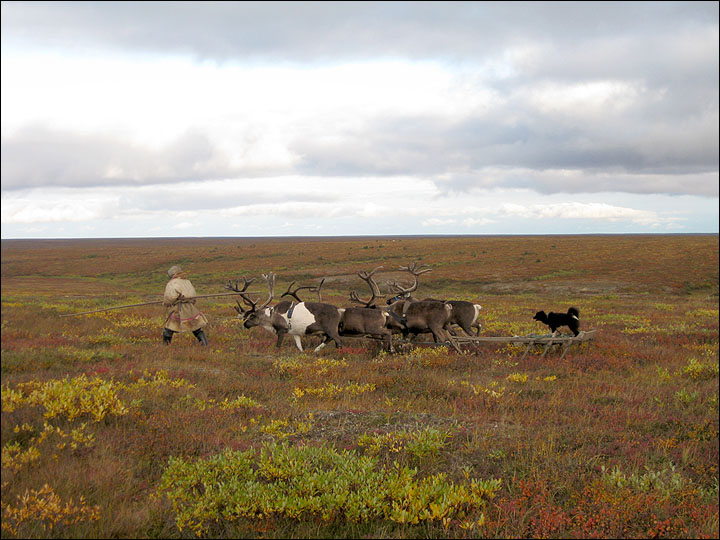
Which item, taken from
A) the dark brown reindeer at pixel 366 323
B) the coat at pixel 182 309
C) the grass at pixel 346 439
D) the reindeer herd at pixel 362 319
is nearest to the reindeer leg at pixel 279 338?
the reindeer herd at pixel 362 319

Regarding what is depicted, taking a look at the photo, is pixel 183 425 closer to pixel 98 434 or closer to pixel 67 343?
pixel 98 434

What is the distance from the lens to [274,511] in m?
4.92

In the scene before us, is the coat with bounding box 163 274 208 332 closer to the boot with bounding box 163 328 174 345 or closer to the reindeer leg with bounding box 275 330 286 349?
the boot with bounding box 163 328 174 345

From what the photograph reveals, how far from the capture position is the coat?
13.7 meters

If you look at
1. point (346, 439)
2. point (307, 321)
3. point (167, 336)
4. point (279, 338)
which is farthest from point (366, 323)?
point (346, 439)

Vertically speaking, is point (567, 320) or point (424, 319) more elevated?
point (567, 320)

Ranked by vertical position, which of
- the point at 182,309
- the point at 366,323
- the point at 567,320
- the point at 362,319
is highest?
the point at 182,309

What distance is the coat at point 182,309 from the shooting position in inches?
541

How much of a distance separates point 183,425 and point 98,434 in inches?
59.5

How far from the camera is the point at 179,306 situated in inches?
556

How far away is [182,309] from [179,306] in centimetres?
13

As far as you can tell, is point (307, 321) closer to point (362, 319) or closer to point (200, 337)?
point (362, 319)

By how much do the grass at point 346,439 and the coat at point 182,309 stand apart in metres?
0.72

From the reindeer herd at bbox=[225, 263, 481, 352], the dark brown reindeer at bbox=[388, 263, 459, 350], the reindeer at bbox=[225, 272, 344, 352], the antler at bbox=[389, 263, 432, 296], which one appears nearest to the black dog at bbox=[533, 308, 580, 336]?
the reindeer herd at bbox=[225, 263, 481, 352]
